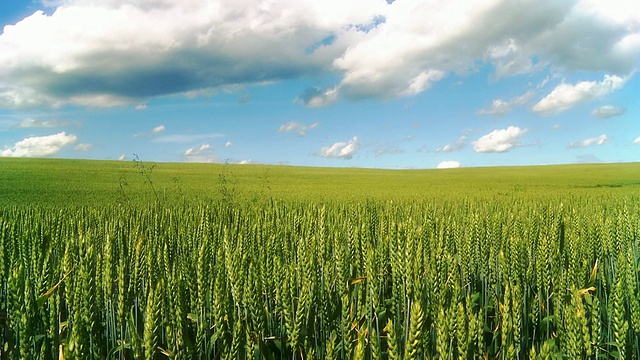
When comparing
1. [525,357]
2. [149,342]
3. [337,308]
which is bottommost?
[525,357]

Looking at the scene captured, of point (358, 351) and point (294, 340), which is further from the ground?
point (358, 351)

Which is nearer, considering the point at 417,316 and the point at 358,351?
the point at 358,351

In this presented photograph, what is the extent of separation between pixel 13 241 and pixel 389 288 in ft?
11.3

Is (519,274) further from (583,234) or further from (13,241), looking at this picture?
(13,241)

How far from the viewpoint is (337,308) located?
8.50ft

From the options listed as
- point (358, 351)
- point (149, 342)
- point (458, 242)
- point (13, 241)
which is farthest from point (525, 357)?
point (13, 241)

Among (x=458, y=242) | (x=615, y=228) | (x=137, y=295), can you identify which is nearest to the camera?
(x=137, y=295)

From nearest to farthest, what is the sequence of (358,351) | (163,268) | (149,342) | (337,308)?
(358,351) → (149,342) → (337,308) → (163,268)

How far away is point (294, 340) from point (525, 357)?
1.85 meters

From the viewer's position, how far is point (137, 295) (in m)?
2.85

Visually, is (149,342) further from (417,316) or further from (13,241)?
(13,241)

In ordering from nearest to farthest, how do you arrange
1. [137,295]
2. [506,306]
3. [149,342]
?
[149,342], [506,306], [137,295]

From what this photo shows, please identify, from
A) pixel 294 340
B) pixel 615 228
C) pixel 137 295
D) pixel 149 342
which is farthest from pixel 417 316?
pixel 615 228

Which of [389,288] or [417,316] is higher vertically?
[417,316]
